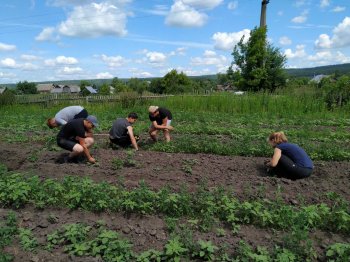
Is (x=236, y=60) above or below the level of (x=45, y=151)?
above

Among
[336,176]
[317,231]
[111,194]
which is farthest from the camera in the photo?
[336,176]

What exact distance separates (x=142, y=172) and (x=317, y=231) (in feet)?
9.81

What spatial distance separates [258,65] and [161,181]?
23832mm

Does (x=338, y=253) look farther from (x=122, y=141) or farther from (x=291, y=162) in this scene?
(x=122, y=141)

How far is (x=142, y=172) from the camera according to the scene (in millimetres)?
6086

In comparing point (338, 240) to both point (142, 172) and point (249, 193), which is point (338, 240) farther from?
point (142, 172)

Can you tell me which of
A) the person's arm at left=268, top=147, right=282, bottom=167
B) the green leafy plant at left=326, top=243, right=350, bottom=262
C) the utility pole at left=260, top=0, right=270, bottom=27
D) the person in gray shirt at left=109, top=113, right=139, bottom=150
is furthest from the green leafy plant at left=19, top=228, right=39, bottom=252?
the utility pole at left=260, top=0, right=270, bottom=27

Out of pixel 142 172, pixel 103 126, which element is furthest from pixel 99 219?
pixel 103 126

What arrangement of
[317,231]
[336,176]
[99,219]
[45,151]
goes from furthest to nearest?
1. [45,151]
2. [336,176]
3. [99,219]
4. [317,231]

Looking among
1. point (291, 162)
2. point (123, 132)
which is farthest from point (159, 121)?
point (291, 162)

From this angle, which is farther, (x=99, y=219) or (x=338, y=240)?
(x=99, y=219)

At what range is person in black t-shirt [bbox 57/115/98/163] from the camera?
6801 millimetres

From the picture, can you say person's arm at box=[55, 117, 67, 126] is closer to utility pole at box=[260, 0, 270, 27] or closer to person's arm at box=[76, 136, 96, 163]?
person's arm at box=[76, 136, 96, 163]

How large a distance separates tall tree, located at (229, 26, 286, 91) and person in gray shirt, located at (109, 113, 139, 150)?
20379 mm
